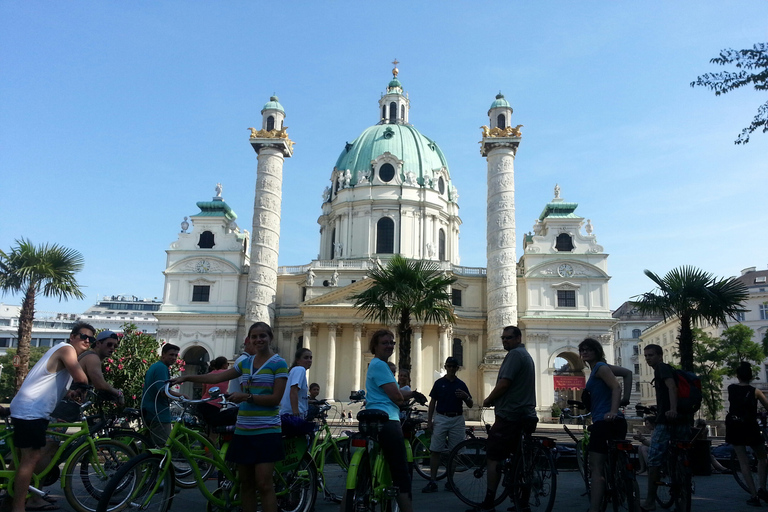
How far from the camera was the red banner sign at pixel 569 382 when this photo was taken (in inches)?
1734

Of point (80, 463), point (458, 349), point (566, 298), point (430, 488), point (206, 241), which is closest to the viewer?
point (80, 463)

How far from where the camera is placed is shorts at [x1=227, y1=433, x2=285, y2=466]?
5.88 meters

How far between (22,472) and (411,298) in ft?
62.7

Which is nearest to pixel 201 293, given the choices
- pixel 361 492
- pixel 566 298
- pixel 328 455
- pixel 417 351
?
pixel 417 351

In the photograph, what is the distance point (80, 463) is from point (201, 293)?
42.7 metres

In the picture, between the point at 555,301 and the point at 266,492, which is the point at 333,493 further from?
the point at 555,301

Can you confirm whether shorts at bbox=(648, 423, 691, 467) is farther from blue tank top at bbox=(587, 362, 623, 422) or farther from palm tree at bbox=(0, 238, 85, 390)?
palm tree at bbox=(0, 238, 85, 390)

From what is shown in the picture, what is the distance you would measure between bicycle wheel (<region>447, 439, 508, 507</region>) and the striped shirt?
330 cm

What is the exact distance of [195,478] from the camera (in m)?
6.59

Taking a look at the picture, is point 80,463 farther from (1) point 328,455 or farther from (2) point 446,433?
(2) point 446,433

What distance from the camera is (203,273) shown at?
48625 millimetres

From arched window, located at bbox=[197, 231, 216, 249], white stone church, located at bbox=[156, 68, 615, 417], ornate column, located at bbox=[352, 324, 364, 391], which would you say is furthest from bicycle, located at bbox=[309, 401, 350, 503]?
arched window, located at bbox=[197, 231, 216, 249]

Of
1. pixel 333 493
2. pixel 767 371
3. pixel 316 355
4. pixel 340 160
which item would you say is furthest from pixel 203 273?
pixel 767 371

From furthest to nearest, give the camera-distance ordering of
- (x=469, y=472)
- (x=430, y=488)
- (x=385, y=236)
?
1. (x=385, y=236)
2. (x=430, y=488)
3. (x=469, y=472)
